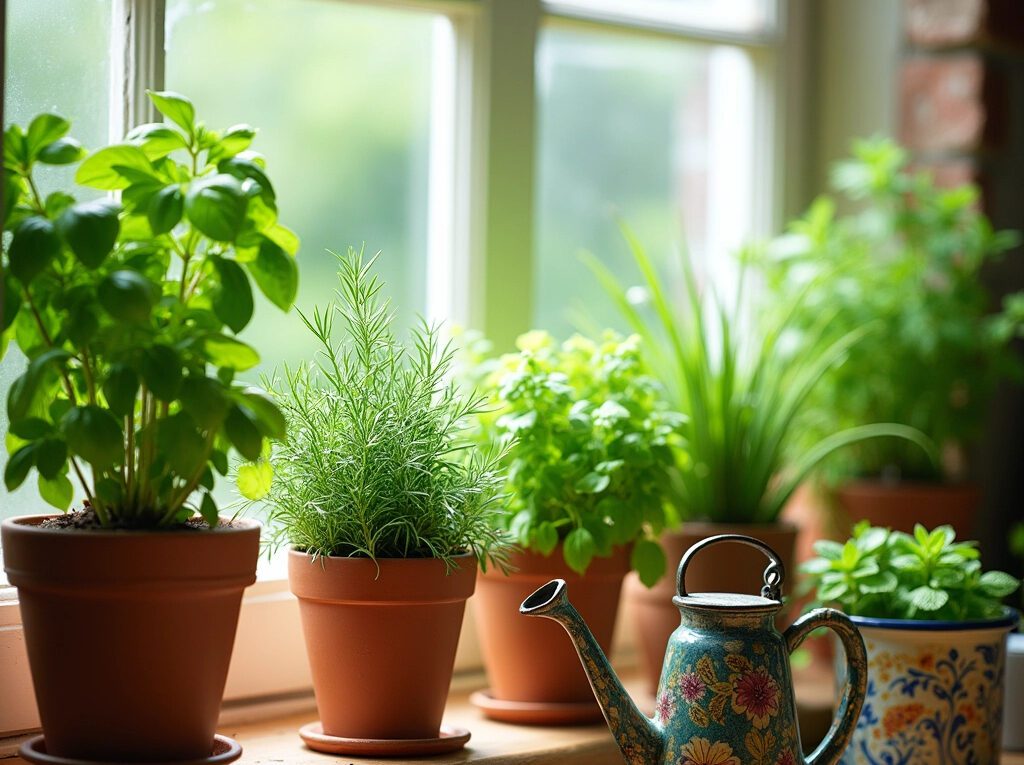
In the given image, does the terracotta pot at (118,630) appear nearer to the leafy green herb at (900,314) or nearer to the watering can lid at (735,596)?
the watering can lid at (735,596)

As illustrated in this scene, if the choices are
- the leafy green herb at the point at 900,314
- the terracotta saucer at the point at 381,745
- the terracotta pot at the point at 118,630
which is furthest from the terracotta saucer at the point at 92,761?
the leafy green herb at the point at 900,314

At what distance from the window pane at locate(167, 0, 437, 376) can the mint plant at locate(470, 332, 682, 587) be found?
0.96ft

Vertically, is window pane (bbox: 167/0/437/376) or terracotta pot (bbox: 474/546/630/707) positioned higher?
window pane (bbox: 167/0/437/376)

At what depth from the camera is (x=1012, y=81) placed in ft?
6.31

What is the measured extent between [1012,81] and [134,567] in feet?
5.11

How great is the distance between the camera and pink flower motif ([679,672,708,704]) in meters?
1.09

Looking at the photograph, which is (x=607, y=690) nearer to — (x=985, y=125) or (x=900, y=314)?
(x=900, y=314)

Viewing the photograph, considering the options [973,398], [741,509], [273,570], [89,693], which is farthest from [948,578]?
[89,693]

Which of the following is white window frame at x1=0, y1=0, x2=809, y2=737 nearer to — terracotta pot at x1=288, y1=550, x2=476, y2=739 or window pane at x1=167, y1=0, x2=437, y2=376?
window pane at x1=167, y1=0, x2=437, y2=376

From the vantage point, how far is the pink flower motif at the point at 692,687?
1094 mm

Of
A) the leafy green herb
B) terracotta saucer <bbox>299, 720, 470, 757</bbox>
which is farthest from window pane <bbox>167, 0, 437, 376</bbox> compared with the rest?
the leafy green herb

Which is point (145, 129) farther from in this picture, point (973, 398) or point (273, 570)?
point (973, 398)

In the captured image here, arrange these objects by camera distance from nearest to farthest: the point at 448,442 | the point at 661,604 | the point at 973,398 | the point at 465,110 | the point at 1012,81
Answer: the point at 448,442 < the point at 661,604 < the point at 465,110 < the point at 973,398 < the point at 1012,81

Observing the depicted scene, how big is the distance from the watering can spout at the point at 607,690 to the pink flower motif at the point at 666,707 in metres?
0.01
